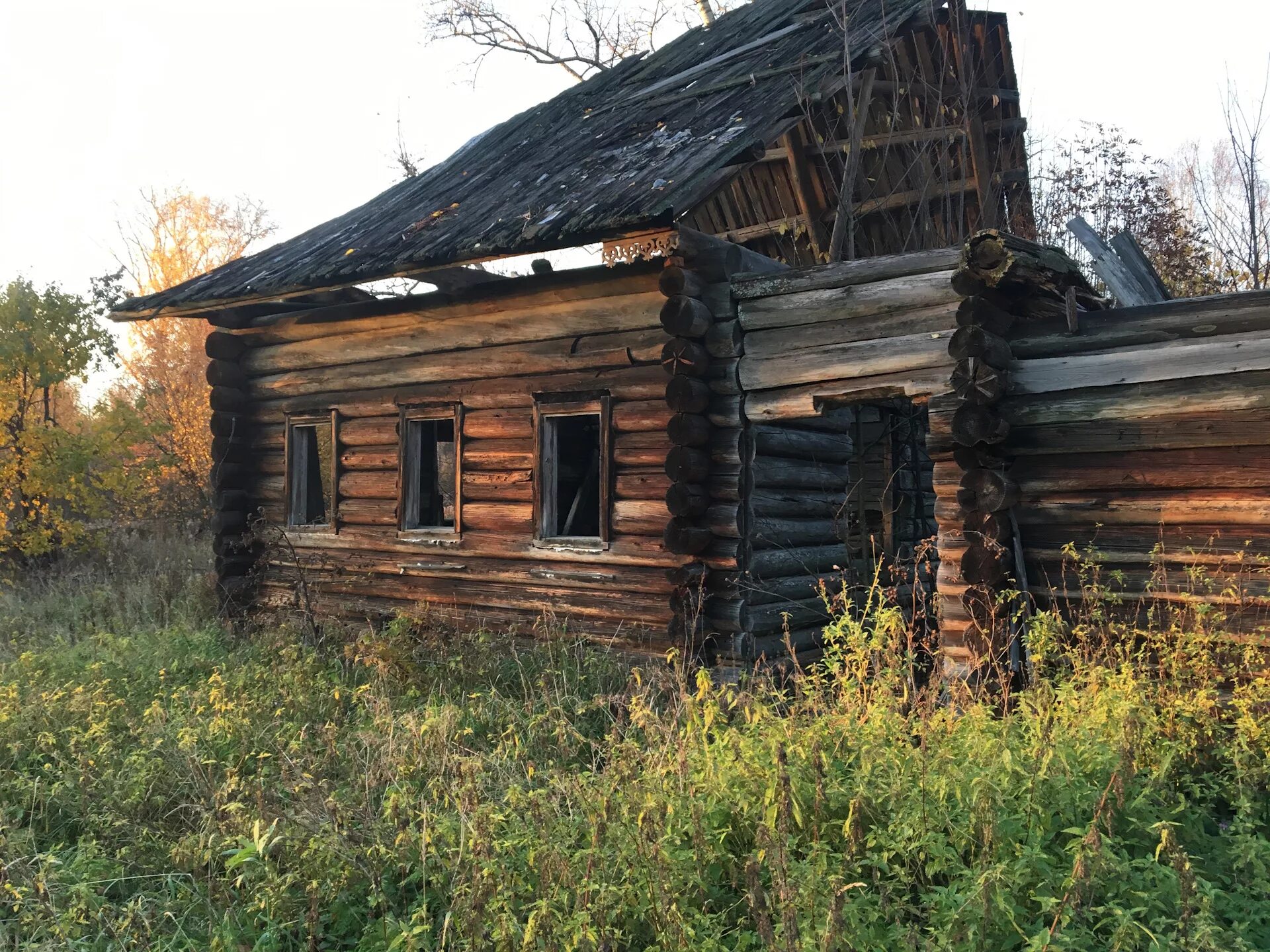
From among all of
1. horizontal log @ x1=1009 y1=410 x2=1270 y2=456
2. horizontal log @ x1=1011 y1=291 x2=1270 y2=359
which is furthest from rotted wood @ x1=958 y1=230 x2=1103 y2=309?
horizontal log @ x1=1009 y1=410 x2=1270 y2=456

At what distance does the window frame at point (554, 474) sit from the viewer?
8000 mm

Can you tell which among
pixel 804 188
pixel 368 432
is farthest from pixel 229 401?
pixel 804 188

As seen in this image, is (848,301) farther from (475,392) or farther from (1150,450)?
(475,392)

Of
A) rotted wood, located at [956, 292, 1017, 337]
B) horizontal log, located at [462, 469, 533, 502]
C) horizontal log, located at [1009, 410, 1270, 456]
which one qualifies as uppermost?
rotted wood, located at [956, 292, 1017, 337]

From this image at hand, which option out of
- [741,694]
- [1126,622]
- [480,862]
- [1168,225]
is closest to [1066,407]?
[1126,622]

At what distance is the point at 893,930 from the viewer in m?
2.87

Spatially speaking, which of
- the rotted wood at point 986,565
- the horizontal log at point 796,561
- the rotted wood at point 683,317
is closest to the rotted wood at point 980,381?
the rotted wood at point 986,565

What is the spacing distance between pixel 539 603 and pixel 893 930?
5746 mm

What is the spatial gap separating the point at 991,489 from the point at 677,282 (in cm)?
271

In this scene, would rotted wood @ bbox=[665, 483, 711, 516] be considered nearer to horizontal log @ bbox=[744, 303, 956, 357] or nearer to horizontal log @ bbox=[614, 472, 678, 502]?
horizontal log @ bbox=[614, 472, 678, 502]

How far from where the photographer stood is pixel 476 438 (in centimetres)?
899

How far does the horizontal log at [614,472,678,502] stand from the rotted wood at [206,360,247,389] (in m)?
5.07

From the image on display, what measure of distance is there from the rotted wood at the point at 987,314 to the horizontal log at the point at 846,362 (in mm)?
234

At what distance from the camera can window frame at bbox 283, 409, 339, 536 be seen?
1002 centimetres
